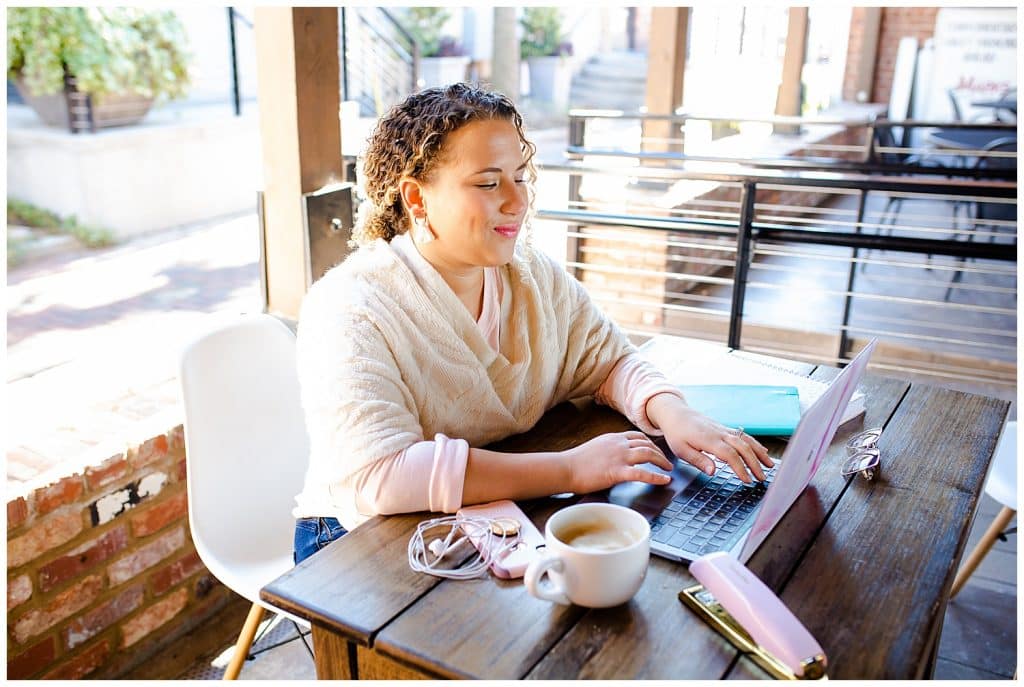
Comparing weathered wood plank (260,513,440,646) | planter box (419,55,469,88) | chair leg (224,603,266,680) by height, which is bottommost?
chair leg (224,603,266,680)

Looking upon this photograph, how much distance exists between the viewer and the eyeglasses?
1425mm

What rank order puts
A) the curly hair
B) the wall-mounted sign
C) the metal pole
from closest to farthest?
the curly hair → the metal pole → the wall-mounted sign

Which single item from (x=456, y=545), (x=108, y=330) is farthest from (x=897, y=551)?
(x=108, y=330)

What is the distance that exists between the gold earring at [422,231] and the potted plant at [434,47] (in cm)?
905

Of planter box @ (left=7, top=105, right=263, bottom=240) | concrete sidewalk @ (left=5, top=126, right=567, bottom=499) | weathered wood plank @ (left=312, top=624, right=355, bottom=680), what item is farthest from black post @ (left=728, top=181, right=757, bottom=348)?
planter box @ (left=7, top=105, right=263, bottom=240)

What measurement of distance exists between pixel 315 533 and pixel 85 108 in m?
5.08

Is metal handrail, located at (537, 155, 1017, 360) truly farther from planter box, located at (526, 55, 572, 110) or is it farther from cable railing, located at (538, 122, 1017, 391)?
planter box, located at (526, 55, 572, 110)

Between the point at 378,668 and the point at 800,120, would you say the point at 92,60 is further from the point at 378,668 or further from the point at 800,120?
the point at 378,668

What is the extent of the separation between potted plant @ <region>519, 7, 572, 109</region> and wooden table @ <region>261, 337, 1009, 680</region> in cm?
1032

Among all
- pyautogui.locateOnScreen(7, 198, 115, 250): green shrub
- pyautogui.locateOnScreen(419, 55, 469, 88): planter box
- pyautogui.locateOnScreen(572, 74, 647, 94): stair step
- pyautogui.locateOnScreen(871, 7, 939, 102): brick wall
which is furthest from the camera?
pyautogui.locateOnScreen(572, 74, 647, 94): stair step

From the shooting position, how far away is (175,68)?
622cm

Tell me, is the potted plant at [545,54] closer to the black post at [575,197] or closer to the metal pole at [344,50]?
the black post at [575,197]

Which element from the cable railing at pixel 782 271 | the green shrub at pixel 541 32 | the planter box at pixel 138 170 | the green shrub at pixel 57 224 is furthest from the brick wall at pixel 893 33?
the green shrub at pixel 57 224

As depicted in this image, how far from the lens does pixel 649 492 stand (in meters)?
1.34
